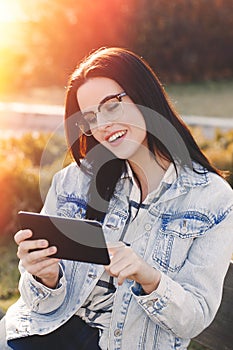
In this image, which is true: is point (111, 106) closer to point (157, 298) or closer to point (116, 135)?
point (116, 135)

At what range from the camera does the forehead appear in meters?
2.61

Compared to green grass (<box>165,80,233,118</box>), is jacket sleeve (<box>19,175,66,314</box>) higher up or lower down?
higher up

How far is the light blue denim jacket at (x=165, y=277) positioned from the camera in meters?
2.43

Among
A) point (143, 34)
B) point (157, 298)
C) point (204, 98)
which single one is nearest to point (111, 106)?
point (157, 298)

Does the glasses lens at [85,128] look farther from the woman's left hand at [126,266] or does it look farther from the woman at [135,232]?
the woman's left hand at [126,266]

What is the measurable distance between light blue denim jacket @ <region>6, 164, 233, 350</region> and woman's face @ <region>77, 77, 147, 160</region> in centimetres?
22

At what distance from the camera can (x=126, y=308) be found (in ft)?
8.45

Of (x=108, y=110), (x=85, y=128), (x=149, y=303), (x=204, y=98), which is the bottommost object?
(x=204, y=98)

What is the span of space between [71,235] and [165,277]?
329 millimetres

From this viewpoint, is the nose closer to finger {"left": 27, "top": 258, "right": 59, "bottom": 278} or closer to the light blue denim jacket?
the light blue denim jacket

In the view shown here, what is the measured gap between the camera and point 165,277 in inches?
92.9

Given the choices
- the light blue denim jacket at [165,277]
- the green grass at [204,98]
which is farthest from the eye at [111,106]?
the green grass at [204,98]

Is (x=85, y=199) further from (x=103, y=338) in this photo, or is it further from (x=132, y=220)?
(x=103, y=338)

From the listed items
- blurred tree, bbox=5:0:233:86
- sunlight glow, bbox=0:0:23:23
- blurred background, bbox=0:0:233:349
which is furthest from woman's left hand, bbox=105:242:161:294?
sunlight glow, bbox=0:0:23:23
